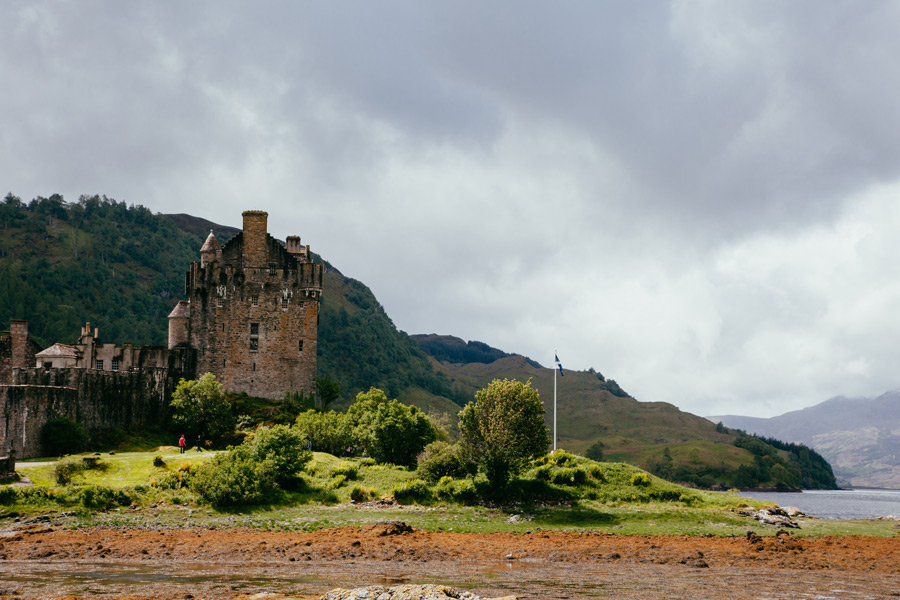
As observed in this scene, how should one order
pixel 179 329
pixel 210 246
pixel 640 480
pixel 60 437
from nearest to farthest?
pixel 640 480, pixel 60 437, pixel 179 329, pixel 210 246

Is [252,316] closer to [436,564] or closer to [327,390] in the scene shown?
[327,390]

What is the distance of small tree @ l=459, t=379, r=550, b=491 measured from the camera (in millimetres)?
51312

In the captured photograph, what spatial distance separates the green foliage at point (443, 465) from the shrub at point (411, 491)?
7.03 feet

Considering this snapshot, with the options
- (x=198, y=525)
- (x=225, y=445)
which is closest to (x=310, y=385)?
(x=225, y=445)

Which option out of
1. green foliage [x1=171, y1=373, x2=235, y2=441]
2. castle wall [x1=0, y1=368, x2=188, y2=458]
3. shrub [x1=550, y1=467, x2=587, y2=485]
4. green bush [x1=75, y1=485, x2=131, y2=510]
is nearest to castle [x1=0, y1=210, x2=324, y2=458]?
castle wall [x1=0, y1=368, x2=188, y2=458]

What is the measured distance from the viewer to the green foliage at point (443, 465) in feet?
176

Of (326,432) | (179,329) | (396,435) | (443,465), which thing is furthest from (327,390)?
(443,465)

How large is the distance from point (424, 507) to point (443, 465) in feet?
17.7

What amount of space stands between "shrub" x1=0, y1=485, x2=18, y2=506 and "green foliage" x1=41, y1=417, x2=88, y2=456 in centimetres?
1230

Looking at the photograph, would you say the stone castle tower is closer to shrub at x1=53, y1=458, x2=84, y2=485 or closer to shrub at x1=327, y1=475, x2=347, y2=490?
shrub at x1=53, y1=458, x2=84, y2=485

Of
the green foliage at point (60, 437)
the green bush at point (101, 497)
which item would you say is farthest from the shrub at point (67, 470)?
the green foliage at point (60, 437)

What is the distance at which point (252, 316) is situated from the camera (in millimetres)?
79625

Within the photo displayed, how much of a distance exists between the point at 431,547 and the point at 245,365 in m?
47.4

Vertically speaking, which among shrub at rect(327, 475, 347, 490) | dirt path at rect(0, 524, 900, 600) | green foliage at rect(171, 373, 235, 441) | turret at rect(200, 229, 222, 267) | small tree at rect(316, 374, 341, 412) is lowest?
dirt path at rect(0, 524, 900, 600)
